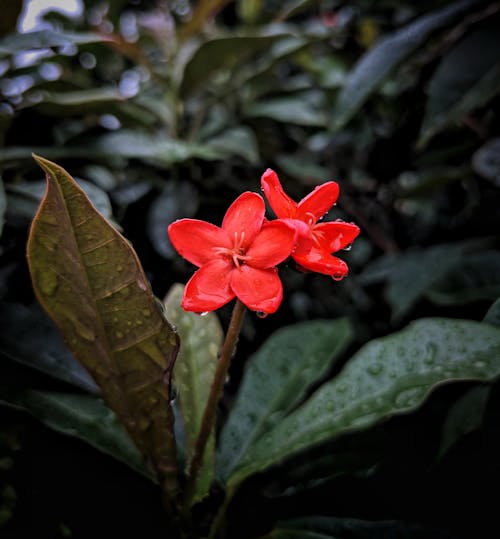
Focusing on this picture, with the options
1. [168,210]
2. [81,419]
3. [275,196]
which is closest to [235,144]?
[168,210]

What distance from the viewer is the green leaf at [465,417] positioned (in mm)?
677

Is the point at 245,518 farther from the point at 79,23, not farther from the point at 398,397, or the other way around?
the point at 79,23

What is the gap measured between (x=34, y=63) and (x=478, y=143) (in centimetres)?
96

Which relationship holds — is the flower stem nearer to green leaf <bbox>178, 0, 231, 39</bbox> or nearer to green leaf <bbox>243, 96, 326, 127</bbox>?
green leaf <bbox>243, 96, 326, 127</bbox>

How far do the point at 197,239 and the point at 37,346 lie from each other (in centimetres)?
29

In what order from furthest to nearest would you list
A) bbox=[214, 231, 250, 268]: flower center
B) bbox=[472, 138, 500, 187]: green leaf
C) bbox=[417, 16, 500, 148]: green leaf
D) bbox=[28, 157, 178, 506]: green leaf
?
bbox=[472, 138, 500, 187]: green leaf → bbox=[417, 16, 500, 148]: green leaf → bbox=[214, 231, 250, 268]: flower center → bbox=[28, 157, 178, 506]: green leaf

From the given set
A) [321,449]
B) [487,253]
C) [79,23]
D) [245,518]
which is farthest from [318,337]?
[79,23]

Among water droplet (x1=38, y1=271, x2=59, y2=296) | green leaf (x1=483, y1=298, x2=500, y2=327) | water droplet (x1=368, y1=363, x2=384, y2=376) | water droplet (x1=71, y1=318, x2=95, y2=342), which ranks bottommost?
water droplet (x1=368, y1=363, x2=384, y2=376)

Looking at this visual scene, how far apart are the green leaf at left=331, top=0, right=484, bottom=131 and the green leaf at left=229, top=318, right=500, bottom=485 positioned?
51 centimetres

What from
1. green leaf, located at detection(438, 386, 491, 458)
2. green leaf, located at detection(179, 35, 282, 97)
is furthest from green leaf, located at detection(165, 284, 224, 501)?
green leaf, located at detection(179, 35, 282, 97)

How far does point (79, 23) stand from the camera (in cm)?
155

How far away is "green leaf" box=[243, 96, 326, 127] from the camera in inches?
51.3

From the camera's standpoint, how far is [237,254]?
0.59 m

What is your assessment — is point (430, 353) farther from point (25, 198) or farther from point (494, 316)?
point (25, 198)
